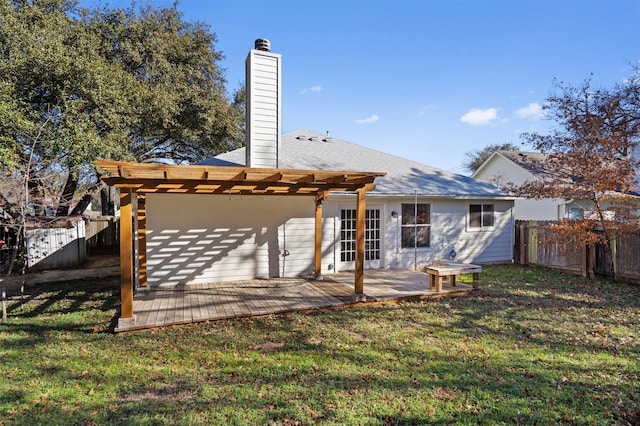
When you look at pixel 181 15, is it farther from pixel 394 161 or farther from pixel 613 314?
pixel 613 314

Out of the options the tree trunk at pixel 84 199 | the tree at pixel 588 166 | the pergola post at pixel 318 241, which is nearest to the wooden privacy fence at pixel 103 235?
the tree trunk at pixel 84 199

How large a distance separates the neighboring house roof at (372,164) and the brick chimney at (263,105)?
48.2 inches

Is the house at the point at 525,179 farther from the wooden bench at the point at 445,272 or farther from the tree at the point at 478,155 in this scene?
the tree at the point at 478,155

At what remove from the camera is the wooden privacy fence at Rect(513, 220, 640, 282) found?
785 cm

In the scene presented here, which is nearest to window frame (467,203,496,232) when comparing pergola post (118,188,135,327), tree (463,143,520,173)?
pergola post (118,188,135,327)

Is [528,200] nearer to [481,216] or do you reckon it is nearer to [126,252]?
[481,216]

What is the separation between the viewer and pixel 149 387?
3.22 metres

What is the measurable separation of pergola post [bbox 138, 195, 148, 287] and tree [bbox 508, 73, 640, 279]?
9.74 metres

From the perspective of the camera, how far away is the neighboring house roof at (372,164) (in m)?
8.95

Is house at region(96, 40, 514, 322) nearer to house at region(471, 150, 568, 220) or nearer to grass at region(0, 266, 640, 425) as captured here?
grass at region(0, 266, 640, 425)

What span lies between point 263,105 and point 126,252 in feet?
13.7

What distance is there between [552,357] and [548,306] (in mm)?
2500

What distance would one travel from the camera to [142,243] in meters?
6.75

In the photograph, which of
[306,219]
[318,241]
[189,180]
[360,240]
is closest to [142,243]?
[189,180]
